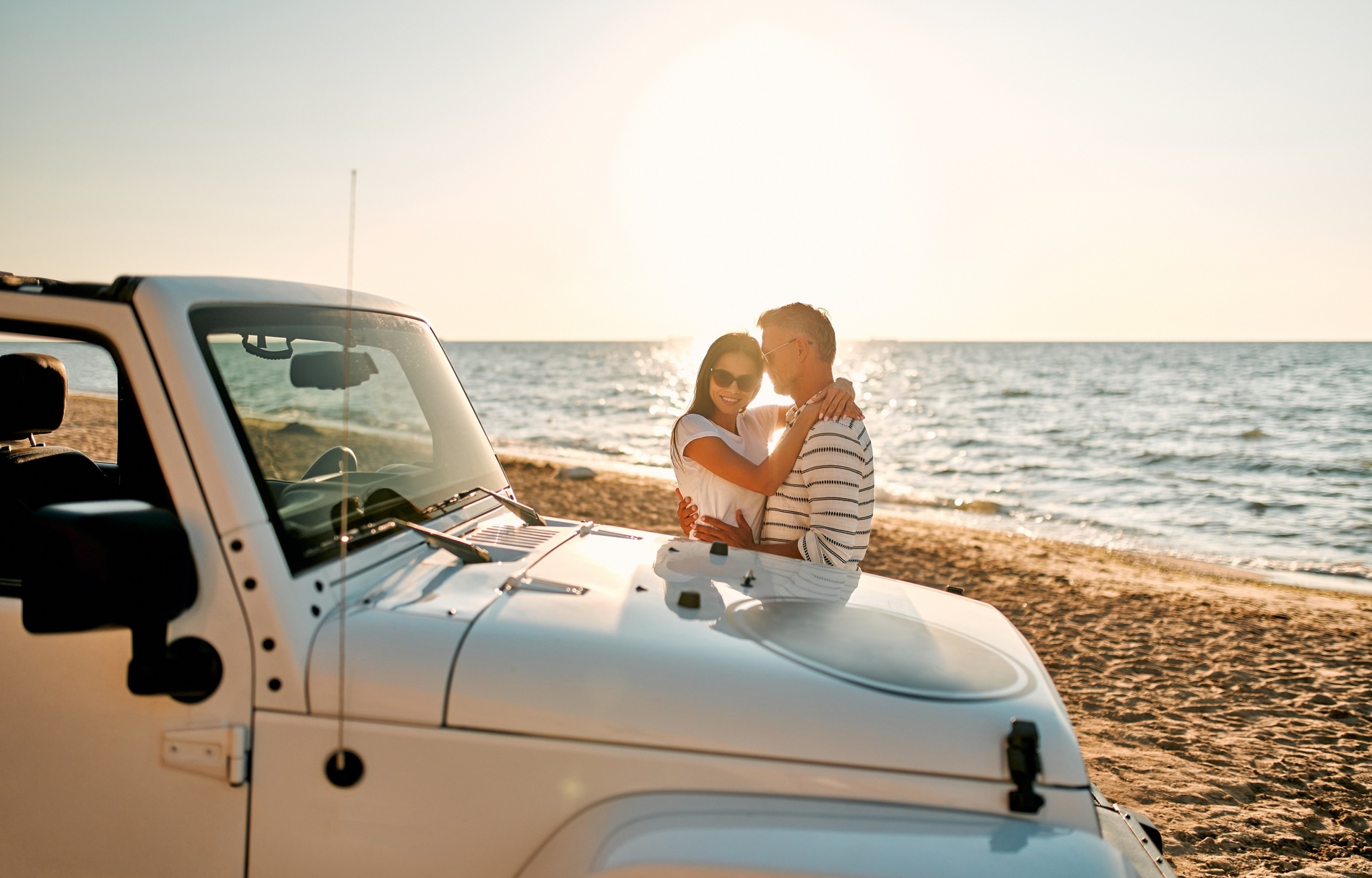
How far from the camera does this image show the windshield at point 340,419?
6.19 feet

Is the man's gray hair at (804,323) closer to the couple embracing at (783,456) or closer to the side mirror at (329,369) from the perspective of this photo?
the couple embracing at (783,456)

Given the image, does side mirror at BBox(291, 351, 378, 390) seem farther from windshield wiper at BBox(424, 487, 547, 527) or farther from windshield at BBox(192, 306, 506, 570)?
windshield wiper at BBox(424, 487, 547, 527)

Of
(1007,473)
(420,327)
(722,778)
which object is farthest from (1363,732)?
(1007,473)

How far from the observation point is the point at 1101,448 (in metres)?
24.9

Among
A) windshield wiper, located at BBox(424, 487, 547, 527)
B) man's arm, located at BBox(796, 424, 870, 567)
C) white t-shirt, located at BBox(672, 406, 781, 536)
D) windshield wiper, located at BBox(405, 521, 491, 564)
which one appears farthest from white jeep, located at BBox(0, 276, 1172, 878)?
white t-shirt, located at BBox(672, 406, 781, 536)

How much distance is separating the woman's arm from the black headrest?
2350mm

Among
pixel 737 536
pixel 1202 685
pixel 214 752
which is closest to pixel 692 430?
pixel 737 536

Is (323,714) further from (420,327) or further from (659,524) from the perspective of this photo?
(659,524)

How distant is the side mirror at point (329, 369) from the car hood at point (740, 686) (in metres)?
1.05

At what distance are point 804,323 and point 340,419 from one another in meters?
1.72

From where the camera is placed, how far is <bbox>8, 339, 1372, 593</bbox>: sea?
46.4 feet

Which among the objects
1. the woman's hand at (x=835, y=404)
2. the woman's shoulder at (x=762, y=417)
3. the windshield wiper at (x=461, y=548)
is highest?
the woman's hand at (x=835, y=404)

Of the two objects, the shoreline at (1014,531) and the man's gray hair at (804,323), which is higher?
the man's gray hair at (804,323)

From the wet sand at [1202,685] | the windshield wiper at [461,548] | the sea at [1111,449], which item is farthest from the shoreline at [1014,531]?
the windshield wiper at [461,548]
